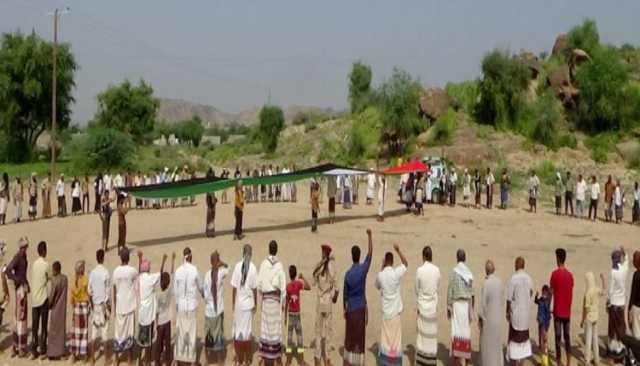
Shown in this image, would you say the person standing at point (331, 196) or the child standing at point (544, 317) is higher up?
the person standing at point (331, 196)

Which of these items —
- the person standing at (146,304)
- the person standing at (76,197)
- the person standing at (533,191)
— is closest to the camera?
the person standing at (146,304)

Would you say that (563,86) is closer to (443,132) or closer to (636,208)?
(443,132)

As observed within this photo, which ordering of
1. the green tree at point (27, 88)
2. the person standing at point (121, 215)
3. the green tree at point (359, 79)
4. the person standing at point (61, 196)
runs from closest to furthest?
the person standing at point (121, 215) → the person standing at point (61, 196) → the green tree at point (27, 88) → the green tree at point (359, 79)

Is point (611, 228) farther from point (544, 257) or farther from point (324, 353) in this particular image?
point (324, 353)

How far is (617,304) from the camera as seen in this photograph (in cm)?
866

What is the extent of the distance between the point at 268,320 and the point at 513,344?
9.79ft

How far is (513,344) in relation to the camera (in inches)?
322

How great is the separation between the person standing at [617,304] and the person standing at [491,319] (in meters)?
1.68

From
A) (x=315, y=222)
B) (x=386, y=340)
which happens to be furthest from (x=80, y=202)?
(x=386, y=340)

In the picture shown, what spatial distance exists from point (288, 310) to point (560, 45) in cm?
4069

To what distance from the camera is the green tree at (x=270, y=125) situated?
181ft

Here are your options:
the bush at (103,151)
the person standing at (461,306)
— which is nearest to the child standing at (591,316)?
the person standing at (461,306)

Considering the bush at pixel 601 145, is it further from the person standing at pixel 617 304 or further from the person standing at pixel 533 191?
the person standing at pixel 617 304

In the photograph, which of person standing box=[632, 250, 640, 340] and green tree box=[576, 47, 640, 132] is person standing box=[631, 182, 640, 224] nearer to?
person standing box=[632, 250, 640, 340]
